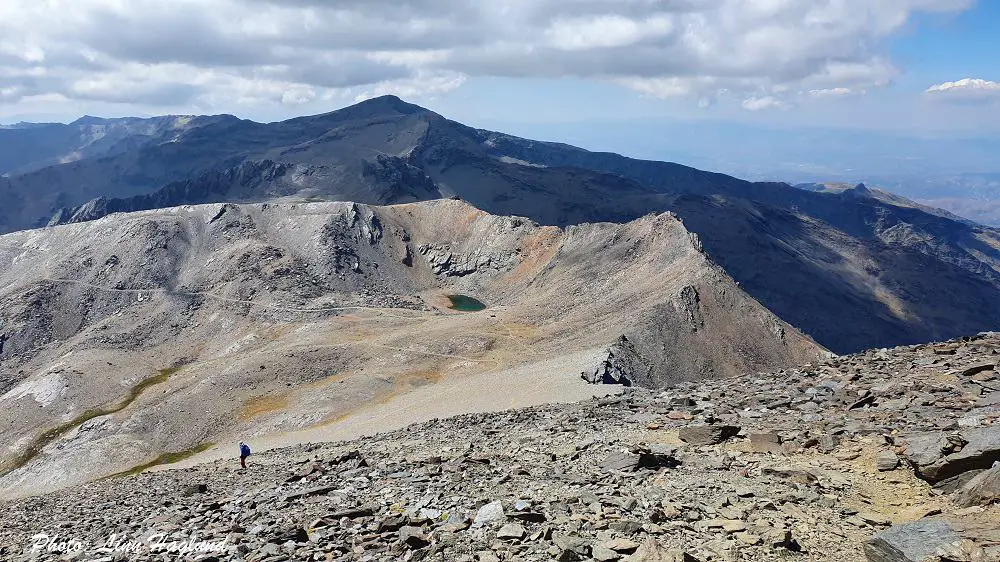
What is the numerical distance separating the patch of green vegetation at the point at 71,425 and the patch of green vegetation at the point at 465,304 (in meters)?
52.5

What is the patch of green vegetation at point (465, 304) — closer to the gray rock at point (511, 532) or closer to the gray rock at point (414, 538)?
the gray rock at point (414, 538)

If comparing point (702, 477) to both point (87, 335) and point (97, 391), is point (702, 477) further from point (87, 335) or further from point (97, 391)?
point (87, 335)

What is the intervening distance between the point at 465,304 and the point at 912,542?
11946 centimetres

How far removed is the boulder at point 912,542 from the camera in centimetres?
1403

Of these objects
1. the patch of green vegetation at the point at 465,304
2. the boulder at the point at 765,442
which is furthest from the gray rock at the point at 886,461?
the patch of green vegetation at the point at 465,304

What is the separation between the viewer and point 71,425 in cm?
8444

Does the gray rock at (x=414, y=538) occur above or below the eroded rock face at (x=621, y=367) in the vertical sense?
above

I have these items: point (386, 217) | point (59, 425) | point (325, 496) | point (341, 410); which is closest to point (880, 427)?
point (325, 496)

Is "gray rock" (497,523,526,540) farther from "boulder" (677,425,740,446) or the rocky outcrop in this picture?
the rocky outcrop

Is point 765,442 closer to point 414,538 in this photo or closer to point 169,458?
point 414,538

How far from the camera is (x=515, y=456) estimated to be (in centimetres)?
2841

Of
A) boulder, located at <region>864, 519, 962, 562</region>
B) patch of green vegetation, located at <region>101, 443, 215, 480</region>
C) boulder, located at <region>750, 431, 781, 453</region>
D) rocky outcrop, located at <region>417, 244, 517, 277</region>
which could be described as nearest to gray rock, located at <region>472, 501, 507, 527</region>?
boulder, located at <region>864, 519, 962, 562</region>

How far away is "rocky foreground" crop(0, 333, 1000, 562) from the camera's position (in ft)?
54.4

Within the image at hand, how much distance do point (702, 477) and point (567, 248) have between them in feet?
358
